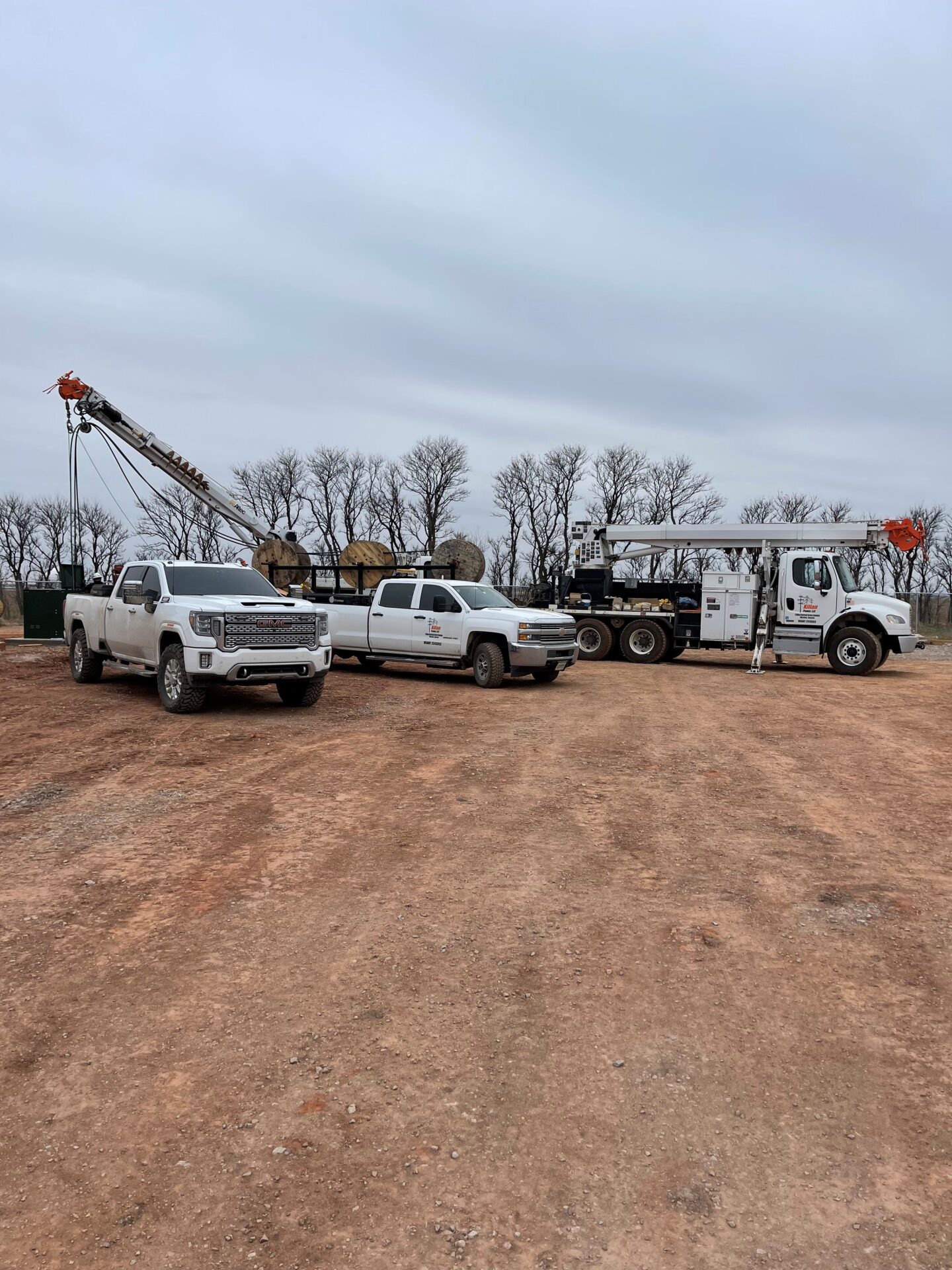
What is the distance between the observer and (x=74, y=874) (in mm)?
5457

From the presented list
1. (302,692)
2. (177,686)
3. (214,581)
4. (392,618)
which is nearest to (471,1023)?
(177,686)

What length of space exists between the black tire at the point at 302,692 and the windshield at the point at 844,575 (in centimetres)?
1310

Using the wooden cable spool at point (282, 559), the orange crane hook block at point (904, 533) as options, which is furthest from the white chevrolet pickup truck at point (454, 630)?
the orange crane hook block at point (904, 533)

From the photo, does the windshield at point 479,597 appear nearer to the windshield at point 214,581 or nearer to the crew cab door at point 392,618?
the crew cab door at point 392,618

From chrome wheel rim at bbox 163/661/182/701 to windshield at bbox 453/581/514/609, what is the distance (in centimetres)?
599

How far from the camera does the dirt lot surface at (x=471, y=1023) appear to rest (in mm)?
2654

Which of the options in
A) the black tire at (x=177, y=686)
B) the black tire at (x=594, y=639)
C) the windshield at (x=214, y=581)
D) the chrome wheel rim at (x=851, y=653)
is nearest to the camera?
the black tire at (x=177, y=686)

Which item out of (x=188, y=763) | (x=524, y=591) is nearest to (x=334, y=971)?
(x=188, y=763)

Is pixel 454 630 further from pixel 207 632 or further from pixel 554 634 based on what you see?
pixel 207 632

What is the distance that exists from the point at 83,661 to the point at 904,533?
17.6 m

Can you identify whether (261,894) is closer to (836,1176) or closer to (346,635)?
(836,1176)

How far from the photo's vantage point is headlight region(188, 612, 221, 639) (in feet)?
36.3

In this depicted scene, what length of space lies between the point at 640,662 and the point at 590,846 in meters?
16.8

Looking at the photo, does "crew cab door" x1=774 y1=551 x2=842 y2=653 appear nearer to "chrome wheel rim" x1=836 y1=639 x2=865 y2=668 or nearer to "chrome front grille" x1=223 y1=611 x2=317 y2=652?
"chrome wheel rim" x1=836 y1=639 x2=865 y2=668
